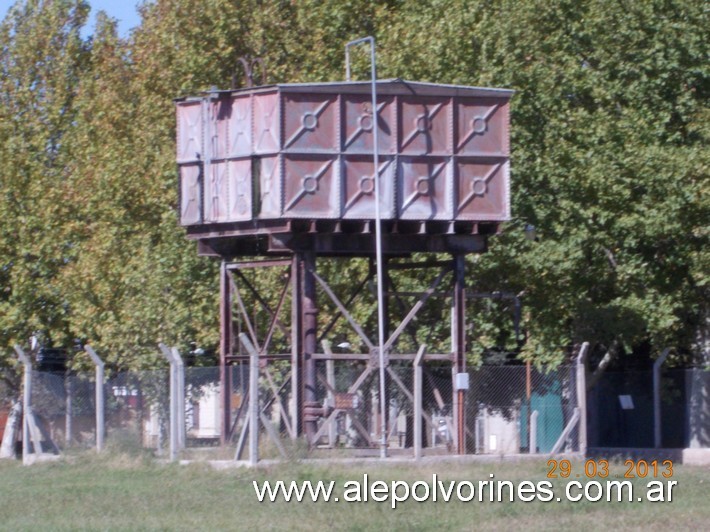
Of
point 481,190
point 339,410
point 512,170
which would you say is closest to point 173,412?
point 339,410

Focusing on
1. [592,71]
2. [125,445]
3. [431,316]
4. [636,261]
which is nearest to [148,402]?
[125,445]

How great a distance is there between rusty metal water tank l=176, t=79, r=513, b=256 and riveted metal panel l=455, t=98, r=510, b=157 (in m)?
0.02

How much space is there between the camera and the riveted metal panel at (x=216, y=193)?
942 inches

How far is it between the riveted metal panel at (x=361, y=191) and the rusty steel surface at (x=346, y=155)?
Result: 19 millimetres

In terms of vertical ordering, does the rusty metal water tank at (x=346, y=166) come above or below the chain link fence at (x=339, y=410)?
above

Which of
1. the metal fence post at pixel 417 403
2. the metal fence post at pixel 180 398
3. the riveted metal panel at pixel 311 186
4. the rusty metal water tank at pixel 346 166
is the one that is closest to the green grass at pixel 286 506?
the metal fence post at pixel 417 403

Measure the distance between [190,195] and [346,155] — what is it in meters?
3.55

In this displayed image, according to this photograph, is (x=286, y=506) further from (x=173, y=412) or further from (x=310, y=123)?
(x=310, y=123)

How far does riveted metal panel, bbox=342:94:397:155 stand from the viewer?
23.4m

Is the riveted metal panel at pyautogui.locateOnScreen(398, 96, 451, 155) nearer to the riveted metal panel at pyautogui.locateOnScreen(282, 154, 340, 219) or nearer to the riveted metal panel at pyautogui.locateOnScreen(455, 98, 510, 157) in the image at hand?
the riveted metal panel at pyautogui.locateOnScreen(455, 98, 510, 157)

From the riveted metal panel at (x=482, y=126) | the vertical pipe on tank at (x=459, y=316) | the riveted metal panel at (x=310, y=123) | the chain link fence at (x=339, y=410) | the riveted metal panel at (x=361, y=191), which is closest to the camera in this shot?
the riveted metal panel at (x=310, y=123)

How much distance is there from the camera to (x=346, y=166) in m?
23.4

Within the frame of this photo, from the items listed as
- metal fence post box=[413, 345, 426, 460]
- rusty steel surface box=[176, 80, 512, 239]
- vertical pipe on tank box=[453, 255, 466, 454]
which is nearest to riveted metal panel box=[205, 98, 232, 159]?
rusty steel surface box=[176, 80, 512, 239]

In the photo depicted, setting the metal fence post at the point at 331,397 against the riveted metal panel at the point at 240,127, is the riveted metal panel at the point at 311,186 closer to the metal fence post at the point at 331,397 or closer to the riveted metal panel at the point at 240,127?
the riveted metal panel at the point at 240,127
